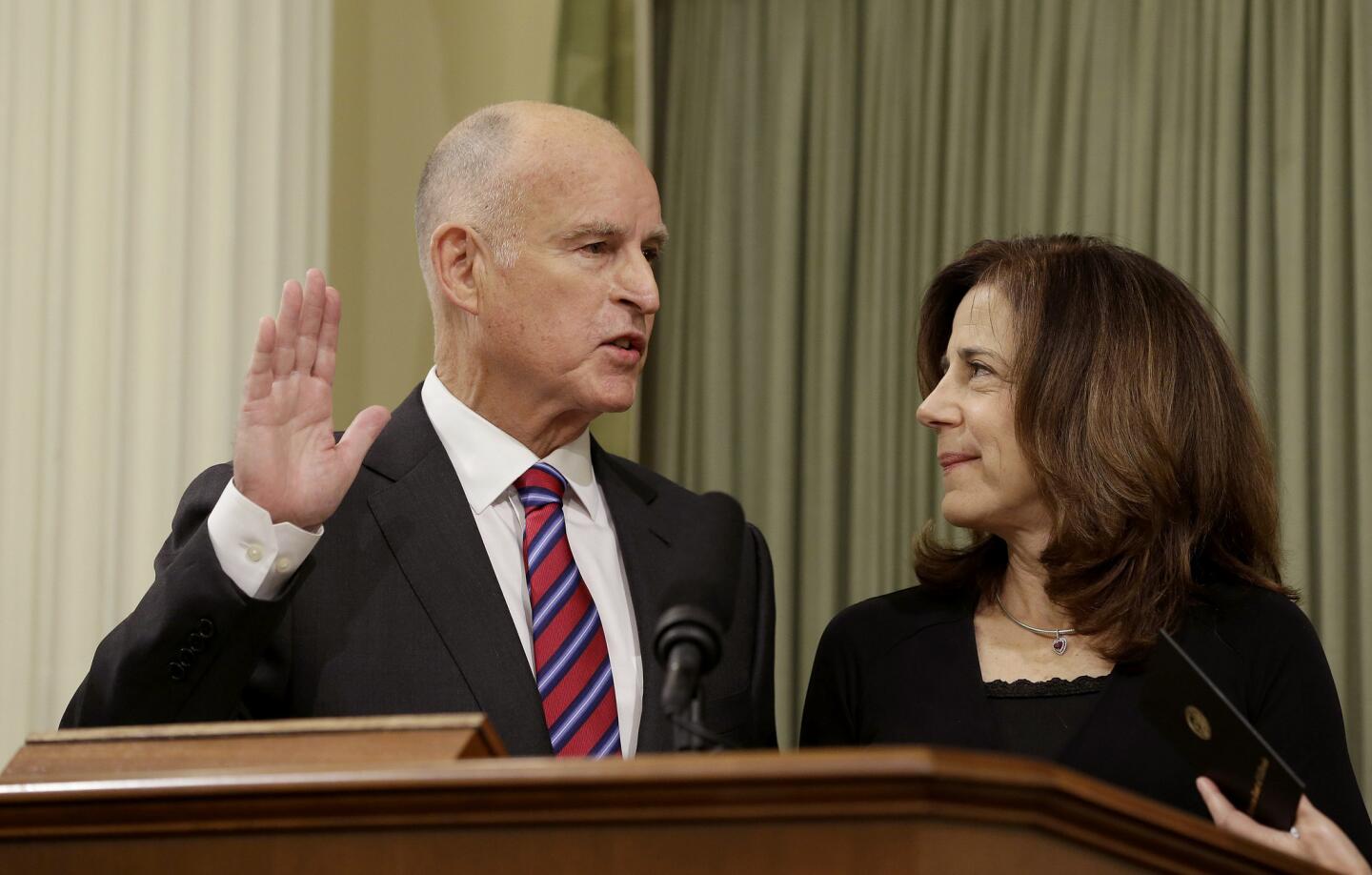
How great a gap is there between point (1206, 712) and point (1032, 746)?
843 mm

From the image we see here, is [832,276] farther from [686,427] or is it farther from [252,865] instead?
[252,865]

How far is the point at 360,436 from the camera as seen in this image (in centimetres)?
197

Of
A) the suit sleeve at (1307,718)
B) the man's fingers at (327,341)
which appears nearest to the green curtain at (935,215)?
the suit sleeve at (1307,718)

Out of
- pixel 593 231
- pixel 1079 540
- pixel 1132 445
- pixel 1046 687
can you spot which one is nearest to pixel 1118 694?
pixel 1046 687

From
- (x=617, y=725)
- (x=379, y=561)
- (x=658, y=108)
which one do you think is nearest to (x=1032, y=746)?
(x=617, y=725)

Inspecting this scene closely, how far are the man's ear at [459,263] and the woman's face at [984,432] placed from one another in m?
0.76

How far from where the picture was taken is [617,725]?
6.97 ft

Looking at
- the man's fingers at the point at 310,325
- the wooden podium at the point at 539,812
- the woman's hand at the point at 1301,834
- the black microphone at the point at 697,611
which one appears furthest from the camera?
the man's fingers at the point at 310,325

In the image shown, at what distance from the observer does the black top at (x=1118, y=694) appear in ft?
7.19

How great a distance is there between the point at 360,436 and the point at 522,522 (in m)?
0.40

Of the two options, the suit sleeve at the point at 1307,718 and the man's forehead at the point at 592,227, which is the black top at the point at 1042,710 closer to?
the suit sleeve at the point at 1307,718

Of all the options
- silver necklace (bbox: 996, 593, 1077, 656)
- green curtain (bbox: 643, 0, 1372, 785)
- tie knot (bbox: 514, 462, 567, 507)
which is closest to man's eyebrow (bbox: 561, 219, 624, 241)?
tie knot (bbox: 514, 462, 567, 507)

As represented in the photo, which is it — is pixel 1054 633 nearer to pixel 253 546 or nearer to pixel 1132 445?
pixel 1132 445

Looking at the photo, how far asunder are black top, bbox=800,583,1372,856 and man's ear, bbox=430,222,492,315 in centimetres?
83
